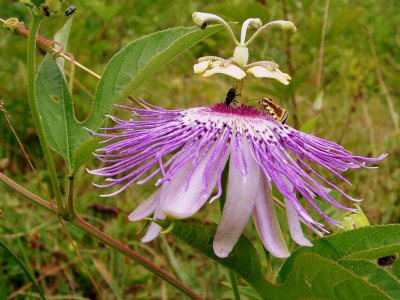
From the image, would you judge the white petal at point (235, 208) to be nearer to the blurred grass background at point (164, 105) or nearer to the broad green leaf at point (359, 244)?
the broad green leaf at point (359, 244)

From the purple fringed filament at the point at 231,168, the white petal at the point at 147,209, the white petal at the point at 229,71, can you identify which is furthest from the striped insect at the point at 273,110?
the white petal at the point at 147,209

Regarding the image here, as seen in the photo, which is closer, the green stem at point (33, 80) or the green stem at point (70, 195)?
the green stem at point (33, 80)

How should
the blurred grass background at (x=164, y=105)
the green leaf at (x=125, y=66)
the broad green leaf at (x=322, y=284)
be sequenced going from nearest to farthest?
the broad green leaf at (x=322, y=284) → the green leaf at (x=125, y=66) → the blurred grass background at (x=164, y=105)

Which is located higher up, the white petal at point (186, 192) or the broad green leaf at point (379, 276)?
the white petal at point (186, 192)

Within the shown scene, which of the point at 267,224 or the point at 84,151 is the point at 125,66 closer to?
the point at 84,151

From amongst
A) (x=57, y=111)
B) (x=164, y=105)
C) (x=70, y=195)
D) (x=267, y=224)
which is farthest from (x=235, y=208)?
(x=164, y=105)

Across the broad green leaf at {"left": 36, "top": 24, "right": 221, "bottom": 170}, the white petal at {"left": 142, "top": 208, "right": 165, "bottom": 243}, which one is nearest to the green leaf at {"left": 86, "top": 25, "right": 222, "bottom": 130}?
the broad green leaf at {"left": 36, "top": 24, "right": 221, "bottom": 170}

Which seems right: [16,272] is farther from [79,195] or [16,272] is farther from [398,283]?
[398,283]
